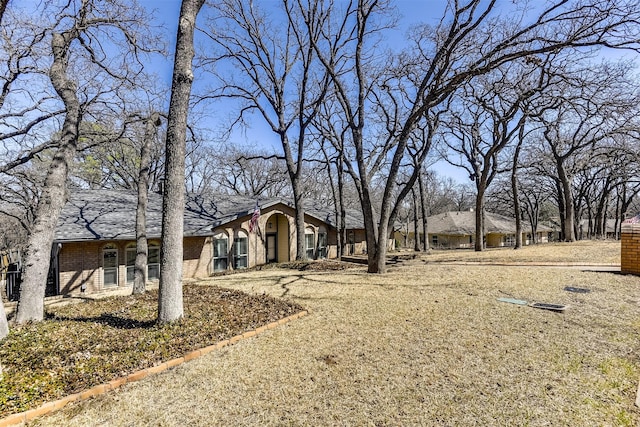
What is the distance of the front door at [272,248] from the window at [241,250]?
2.12m

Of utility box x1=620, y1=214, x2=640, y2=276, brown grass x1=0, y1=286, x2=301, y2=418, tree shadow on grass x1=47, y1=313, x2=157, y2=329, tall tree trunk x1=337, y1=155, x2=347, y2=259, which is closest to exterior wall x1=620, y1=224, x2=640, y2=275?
utility box x1=620, y1=214, x2=640, y2=276

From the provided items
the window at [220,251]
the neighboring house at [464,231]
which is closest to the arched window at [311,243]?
the window at [220,251]

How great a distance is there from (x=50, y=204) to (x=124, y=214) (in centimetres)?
841

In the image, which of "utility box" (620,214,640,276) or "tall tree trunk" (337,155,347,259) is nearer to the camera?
"utility box" (620,214,640,276)

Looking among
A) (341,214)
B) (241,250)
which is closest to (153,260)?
(241,250)

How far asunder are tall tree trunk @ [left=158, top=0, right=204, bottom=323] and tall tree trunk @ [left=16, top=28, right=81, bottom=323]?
298 cm

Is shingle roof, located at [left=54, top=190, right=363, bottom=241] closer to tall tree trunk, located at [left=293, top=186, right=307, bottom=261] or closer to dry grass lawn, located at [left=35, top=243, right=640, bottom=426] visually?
tall tree trunk, located at [left=293, top=186, right=307, bottom=261]

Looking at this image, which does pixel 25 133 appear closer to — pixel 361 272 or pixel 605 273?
pixel 361 272

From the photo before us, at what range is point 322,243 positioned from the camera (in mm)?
21344

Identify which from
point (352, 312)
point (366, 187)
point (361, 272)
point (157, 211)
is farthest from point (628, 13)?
point (157, 211)

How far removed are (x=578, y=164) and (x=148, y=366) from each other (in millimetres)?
26773

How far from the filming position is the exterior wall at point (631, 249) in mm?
8773

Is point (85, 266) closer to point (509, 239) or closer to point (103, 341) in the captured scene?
point (103, 341)

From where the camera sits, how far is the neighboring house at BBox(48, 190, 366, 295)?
12.1 metres
